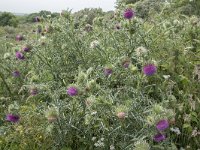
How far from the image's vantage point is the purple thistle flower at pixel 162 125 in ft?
7.05

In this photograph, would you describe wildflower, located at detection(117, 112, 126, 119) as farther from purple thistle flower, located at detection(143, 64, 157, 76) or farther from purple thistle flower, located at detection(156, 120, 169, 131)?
purple thistle flower, located at detection(143, 64, 157, 76)

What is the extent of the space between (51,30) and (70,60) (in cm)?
37

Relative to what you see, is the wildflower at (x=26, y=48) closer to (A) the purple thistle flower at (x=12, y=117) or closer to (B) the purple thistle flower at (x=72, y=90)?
Answer: (A) the purple thistle flower at (x=12, y=117)

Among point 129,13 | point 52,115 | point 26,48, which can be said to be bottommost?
point 52,115

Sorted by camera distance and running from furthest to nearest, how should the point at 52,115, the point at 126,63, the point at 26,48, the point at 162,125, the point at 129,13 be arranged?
1. the point at 26,48
2. the point at 129,13
3. the point at 126,63
4. the point at 52,115
5. the point at 162,125

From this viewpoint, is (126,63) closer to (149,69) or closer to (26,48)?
(149,69)

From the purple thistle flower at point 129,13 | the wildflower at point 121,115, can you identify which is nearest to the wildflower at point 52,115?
the wildflower at point 121,115

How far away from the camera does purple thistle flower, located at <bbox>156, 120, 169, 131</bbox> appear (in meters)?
2.15

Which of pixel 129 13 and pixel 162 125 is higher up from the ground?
pixel 129 13

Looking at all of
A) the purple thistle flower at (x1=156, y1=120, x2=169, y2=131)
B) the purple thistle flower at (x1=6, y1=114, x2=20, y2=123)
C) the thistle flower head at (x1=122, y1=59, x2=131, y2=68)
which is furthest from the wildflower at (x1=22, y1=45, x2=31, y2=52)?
the purple thistle flower at (x1=156, y1=120, x2=169, y2=131)

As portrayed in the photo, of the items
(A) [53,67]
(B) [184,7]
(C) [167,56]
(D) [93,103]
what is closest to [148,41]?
(C) [167,56]

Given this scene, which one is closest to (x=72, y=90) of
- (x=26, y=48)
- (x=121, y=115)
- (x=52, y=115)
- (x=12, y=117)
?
(x=52, y=115)

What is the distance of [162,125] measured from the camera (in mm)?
2148

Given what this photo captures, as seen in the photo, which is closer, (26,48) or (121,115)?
(121,115)
